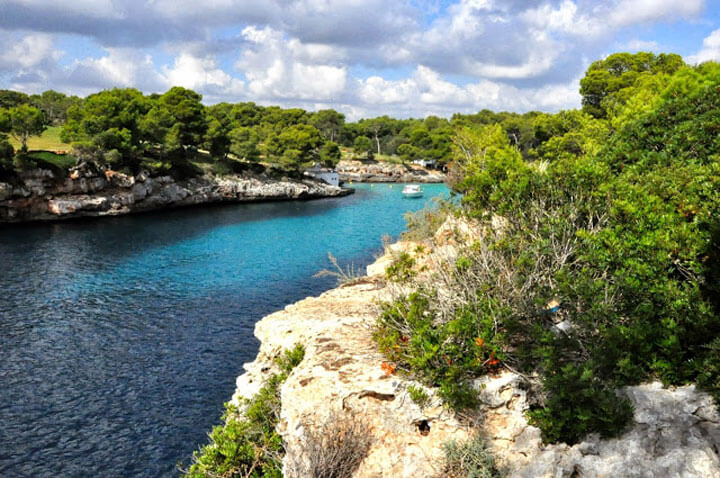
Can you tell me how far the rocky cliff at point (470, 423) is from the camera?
7.90 meters

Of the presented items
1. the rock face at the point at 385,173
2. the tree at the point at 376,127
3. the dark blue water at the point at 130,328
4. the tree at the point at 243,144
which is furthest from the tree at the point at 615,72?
the tree at the point at 376,127

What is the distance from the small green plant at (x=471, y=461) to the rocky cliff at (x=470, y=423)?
0.19 meters

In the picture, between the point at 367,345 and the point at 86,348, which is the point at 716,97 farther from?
the point at 86,348

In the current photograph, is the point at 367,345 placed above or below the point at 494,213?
below

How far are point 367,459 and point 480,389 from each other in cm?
258

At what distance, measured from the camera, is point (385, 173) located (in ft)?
374

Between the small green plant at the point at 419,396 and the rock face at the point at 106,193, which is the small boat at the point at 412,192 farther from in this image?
the small green plant at the point at 419,396

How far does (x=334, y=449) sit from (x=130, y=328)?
58.2 ft

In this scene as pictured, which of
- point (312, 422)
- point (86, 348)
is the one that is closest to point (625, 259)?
point (312, 422)

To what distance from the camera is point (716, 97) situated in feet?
40.6

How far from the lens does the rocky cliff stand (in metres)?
7.90

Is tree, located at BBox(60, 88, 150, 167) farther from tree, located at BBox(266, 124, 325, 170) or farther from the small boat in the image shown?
the small boat

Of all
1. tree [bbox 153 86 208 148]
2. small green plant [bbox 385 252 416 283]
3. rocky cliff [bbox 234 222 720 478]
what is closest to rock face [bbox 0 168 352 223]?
tree [bbox 153 86 208 148]

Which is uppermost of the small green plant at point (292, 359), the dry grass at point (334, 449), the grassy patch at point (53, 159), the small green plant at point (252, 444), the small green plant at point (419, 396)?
the grassy patch at point (53, 159)
